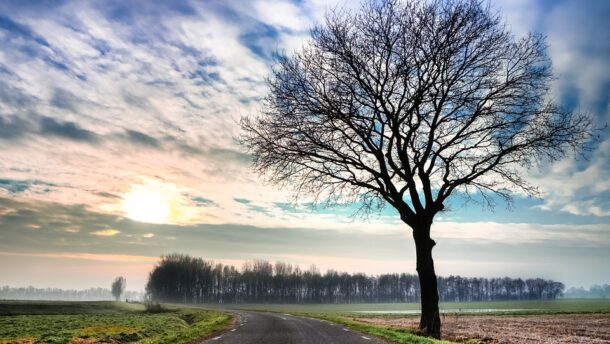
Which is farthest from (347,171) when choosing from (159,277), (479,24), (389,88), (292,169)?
(159,277)

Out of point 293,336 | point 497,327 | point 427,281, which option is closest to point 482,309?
point 497,327

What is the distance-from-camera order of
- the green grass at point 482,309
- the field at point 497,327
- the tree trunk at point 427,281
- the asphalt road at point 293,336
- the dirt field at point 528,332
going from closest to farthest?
the asphalt road at point 293,336
the tree trunk at point 427,281
the field at point 497,327
the dirt field at point 528,332
the green grass at point 482,309

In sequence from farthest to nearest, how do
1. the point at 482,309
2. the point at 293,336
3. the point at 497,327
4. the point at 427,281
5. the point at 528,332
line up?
the point at 482,309
the point at 497,327
the point at 528,332
the point at 427,281
the point at 293,336

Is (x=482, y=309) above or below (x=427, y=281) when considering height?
below

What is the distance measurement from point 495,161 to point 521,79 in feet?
12.7

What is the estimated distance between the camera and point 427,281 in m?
18.9

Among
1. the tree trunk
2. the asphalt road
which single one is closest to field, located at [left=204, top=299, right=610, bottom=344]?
the tree trunk

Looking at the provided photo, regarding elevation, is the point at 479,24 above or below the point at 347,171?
above

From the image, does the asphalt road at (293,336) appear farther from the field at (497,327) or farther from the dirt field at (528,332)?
the dirt field at (528,332)

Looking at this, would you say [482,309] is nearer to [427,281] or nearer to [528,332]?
[528,332]

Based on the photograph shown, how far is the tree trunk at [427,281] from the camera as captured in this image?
18.5 metres

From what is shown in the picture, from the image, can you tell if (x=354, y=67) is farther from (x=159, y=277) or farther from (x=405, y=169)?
(x=159, y=277)

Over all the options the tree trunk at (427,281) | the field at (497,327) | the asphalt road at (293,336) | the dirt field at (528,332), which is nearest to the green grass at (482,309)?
the field at (497,327)

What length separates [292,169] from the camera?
20.8 metres
